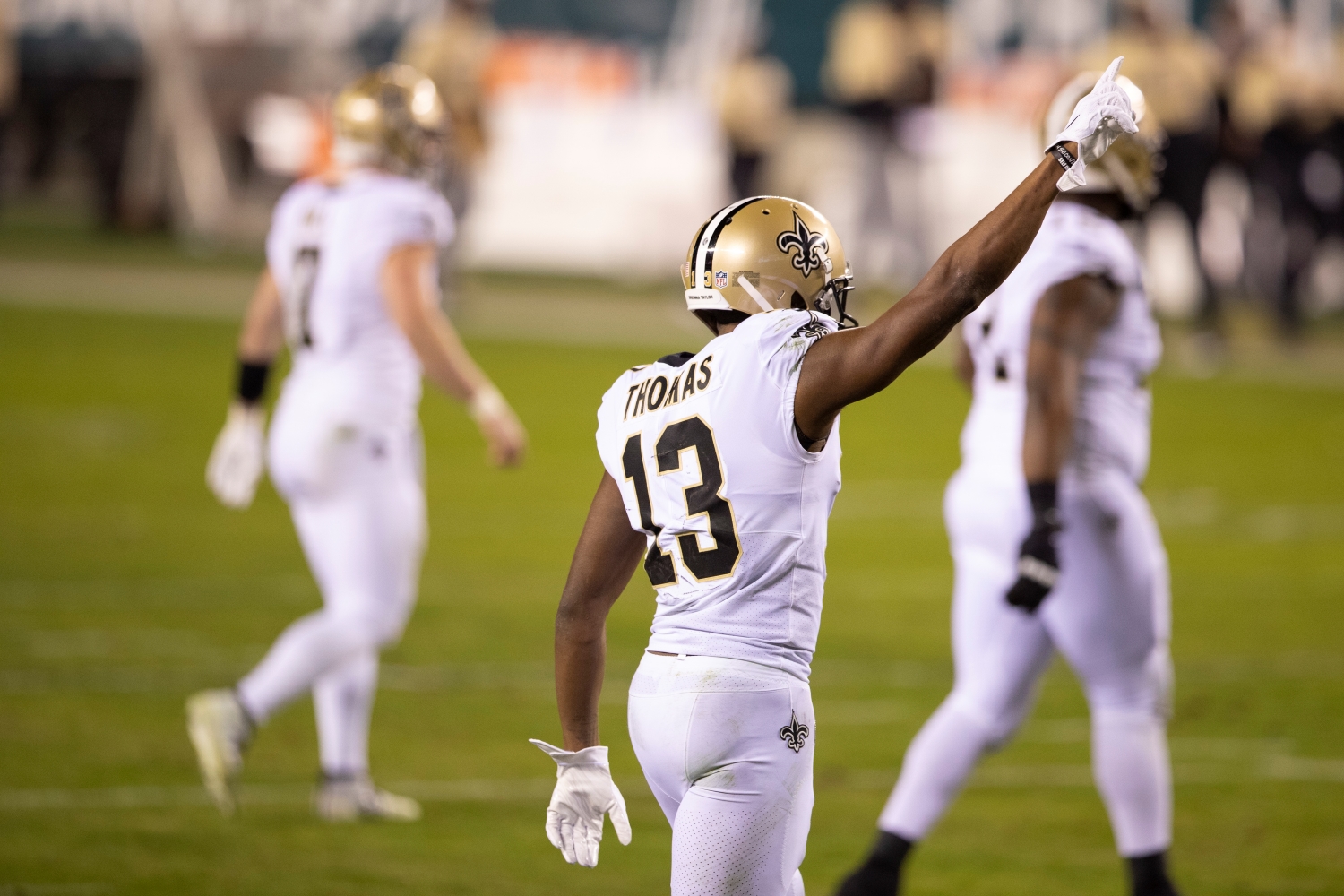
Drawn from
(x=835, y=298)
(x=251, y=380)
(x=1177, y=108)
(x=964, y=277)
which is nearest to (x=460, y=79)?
(x=1177, y=108)

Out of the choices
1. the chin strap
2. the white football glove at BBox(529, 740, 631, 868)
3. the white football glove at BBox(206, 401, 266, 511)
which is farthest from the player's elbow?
the white football glove at BBox(206, 401, 266, 511)

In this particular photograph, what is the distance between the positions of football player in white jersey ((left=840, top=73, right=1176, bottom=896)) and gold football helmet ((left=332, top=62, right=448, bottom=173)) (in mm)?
1890

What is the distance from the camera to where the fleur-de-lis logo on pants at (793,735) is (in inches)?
139

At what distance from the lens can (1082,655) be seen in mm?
5027

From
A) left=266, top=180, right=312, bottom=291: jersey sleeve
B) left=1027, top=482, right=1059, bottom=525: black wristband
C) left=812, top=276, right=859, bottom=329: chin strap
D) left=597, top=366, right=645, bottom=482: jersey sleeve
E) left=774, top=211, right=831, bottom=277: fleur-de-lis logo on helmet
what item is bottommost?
left=1027, top=482, right=1059, bottom=525: black wristband

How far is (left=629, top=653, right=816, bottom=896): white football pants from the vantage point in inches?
138

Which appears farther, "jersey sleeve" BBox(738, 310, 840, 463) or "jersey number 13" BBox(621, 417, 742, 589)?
"jersey number 13" BBox(621, 417, 742, 589)

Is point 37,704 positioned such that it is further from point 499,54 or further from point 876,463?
Result: point 499,54

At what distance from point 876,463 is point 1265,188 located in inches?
320

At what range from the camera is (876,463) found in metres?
12.8

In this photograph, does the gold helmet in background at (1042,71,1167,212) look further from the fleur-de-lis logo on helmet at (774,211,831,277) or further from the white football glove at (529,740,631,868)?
the white football glove at (529,740,631,868)

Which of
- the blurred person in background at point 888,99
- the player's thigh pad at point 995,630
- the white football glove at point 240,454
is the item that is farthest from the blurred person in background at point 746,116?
the player's thigh pad at point 995,630

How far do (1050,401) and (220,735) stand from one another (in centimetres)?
259

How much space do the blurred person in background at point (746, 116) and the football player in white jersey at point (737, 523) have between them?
53.4ft
